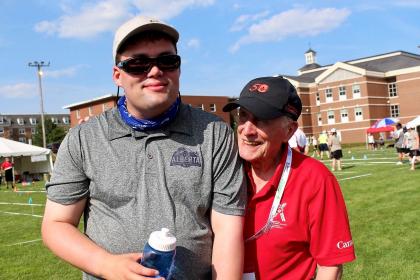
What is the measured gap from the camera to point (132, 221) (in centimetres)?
200

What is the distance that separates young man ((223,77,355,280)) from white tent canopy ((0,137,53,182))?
31.5 meters

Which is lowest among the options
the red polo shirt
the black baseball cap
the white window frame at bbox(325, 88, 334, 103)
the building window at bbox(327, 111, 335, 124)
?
the red polo shirt

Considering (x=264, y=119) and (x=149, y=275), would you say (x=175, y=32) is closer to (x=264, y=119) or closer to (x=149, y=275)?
(x=264, y=119)

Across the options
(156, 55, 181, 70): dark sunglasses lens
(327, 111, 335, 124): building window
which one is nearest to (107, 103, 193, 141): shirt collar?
(156, 55, 181, 70): dark sunglasses lens

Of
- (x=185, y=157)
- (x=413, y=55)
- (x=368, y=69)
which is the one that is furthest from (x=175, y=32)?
(x=413, y=55)

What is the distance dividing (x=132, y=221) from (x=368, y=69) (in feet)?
221

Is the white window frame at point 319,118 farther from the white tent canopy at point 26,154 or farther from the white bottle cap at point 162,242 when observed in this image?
the white bottle cap at point 162,242

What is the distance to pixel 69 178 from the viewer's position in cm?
201

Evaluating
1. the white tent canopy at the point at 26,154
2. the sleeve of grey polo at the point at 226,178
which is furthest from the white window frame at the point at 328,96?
the sleeve of grey polo at the point at 226,178

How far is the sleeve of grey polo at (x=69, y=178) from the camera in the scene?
2006 millimetres

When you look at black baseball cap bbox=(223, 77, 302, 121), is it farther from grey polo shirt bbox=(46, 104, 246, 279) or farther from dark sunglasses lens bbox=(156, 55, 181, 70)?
dark sunglasses lens bbox=(156, 55, 181, 70)

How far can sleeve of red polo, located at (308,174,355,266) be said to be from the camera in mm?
2289

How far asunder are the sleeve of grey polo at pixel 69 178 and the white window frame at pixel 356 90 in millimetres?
65525

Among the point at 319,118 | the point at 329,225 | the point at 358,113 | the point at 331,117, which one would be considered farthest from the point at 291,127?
the point at 319,118
